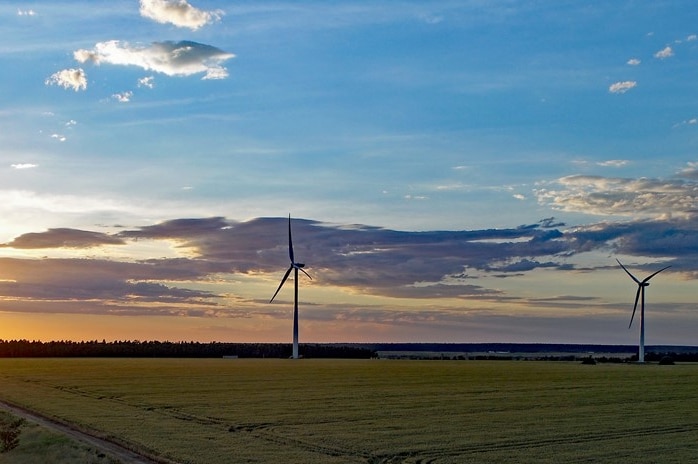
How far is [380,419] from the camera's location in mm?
41281

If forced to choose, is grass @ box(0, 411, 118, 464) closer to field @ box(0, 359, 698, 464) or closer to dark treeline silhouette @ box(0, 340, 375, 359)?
field @ box(0, 359, 698, 464)

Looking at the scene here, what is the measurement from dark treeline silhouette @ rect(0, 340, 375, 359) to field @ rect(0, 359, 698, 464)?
333 feet

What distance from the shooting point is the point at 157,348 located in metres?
184

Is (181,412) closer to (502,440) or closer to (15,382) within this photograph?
(502,440)

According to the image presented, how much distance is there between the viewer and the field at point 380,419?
30.6 meters

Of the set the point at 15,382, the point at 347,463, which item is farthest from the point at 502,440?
the point at 15,382

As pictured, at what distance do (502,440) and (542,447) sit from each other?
2221 millimetres

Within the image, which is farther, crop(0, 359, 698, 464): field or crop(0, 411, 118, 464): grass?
crop(0, 359, 698, 464): field

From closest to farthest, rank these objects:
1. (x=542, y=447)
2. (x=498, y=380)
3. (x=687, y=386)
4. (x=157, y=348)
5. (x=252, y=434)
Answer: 1. (x=542, y=447)
2. (x=252, y=434)
3. (x=687, y=386)
4. (x=498, y=380)
5. (x=157, y=348)

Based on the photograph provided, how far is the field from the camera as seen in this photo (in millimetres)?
30630

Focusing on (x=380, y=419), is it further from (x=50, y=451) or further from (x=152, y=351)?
(x=152, y=351)

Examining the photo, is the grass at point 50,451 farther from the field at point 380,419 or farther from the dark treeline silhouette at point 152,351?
the dark treeline silhouette at point 152,351

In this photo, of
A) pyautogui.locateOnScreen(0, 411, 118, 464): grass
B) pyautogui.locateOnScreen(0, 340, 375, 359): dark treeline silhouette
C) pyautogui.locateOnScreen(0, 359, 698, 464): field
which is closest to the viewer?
pyautogui.locateOnScreen(0, 411, 118, 464): grass

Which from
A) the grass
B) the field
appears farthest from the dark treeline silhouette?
the grass
